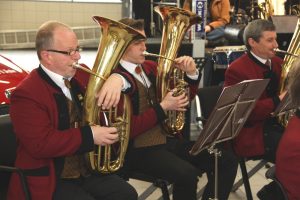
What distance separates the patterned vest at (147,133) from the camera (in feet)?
10.1

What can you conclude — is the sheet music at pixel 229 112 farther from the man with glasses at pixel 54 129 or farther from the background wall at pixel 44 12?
the background wall at pixel 44 12

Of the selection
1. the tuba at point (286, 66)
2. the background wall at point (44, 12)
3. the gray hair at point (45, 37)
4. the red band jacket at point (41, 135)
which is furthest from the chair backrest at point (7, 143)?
the background wall at point (44, 12)

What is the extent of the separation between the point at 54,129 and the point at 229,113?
93 centimetres

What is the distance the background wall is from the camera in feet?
29.5

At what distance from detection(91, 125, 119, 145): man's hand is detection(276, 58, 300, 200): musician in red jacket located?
30.7 inches

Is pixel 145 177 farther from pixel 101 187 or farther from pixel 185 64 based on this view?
pixel 185 64

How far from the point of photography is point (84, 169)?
2.64 metres

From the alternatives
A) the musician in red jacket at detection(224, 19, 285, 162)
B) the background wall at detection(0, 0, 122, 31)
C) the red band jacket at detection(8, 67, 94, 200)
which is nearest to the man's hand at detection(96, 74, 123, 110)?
the red band jacket at detection(8, 67, 94, 200)

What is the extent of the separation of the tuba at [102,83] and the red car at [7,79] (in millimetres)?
1491

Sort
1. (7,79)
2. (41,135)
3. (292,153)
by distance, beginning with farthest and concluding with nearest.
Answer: (7,79)
(41,135)
(292,153)

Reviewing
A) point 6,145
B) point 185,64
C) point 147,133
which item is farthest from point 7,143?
point 185,64

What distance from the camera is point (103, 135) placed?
236cm

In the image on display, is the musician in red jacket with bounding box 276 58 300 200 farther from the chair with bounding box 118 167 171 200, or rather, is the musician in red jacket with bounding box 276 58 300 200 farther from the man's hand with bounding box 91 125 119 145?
the chair with bounding box 118 167 171 200

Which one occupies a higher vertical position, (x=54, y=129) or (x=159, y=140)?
(x=54, y=129)
